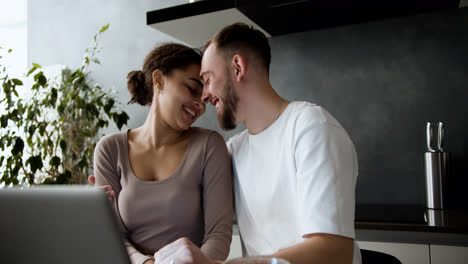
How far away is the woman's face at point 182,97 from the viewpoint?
145 centimetres

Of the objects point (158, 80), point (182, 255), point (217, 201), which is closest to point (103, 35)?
point (158, 80)

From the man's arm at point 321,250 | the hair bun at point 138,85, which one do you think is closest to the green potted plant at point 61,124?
the hair bun at point 138,85

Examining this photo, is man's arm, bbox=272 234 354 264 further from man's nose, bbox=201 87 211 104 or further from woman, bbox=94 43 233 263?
man's nose, bbox=201 87 211 104

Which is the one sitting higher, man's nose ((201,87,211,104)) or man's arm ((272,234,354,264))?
man's nose ((201,87,211,104))

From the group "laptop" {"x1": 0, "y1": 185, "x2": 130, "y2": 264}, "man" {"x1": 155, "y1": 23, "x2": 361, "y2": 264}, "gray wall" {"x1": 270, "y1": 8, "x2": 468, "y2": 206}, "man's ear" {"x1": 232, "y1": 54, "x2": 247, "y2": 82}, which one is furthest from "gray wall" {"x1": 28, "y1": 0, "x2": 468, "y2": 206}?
"laptop" {"x1": 0, "y1": 185, "x2": 130, "y2": 264}

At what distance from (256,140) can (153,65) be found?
0.49m

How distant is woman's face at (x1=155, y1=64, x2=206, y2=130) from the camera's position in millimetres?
1449

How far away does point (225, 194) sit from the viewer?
1316 millimetres

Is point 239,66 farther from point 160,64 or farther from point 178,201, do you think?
point 178,201

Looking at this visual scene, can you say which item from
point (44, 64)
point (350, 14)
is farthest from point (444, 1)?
point (44, 64)

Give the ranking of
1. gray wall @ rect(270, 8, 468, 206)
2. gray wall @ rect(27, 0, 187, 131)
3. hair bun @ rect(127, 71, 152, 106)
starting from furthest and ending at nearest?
gray wall @ rect(27, 0, 187, 131)
gray wall @ rect(270, 8, 468, 206)
hair bun @ rect(127, 71, 152, 106)

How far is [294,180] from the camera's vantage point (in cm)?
115

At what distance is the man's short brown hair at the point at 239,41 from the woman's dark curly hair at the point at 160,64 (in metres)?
0.13

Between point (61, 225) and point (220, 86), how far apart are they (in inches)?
33.4
